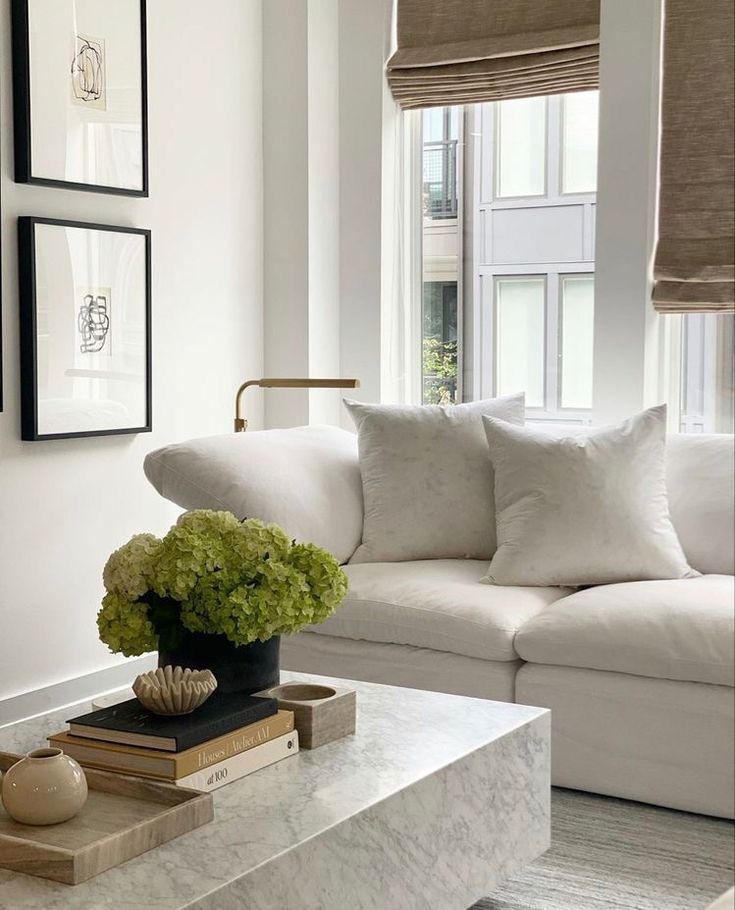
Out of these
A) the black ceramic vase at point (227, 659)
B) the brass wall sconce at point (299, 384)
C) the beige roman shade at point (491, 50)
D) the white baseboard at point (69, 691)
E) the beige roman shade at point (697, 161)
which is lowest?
the white baseboard at point (69, 691)

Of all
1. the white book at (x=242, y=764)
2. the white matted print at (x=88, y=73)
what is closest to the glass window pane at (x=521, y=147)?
the white matted print at (x=88, y=73)

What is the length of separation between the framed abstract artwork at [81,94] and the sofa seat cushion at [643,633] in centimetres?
204

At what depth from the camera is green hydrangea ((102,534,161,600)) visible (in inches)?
80.3

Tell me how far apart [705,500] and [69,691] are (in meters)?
2.10

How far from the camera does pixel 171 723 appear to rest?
186 cm

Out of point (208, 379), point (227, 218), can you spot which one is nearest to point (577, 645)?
point (208, 379)

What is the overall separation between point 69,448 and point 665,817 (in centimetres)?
214

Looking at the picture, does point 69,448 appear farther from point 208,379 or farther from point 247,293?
point 247,293

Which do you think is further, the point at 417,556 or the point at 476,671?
the point at 417,556

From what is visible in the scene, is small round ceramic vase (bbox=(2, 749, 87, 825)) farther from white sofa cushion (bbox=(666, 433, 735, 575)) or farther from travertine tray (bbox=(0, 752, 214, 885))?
white sofa cushion (bbox=(666, 433, 735, 575))

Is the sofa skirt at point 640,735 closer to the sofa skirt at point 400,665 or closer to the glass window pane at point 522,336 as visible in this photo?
the sofa skirt at point 400,665

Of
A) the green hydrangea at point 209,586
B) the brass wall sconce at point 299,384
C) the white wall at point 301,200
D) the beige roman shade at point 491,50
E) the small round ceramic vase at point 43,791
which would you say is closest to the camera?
the small round ceramic vase at point 43,791

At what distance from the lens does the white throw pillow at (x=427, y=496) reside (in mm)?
3523

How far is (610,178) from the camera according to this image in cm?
402
